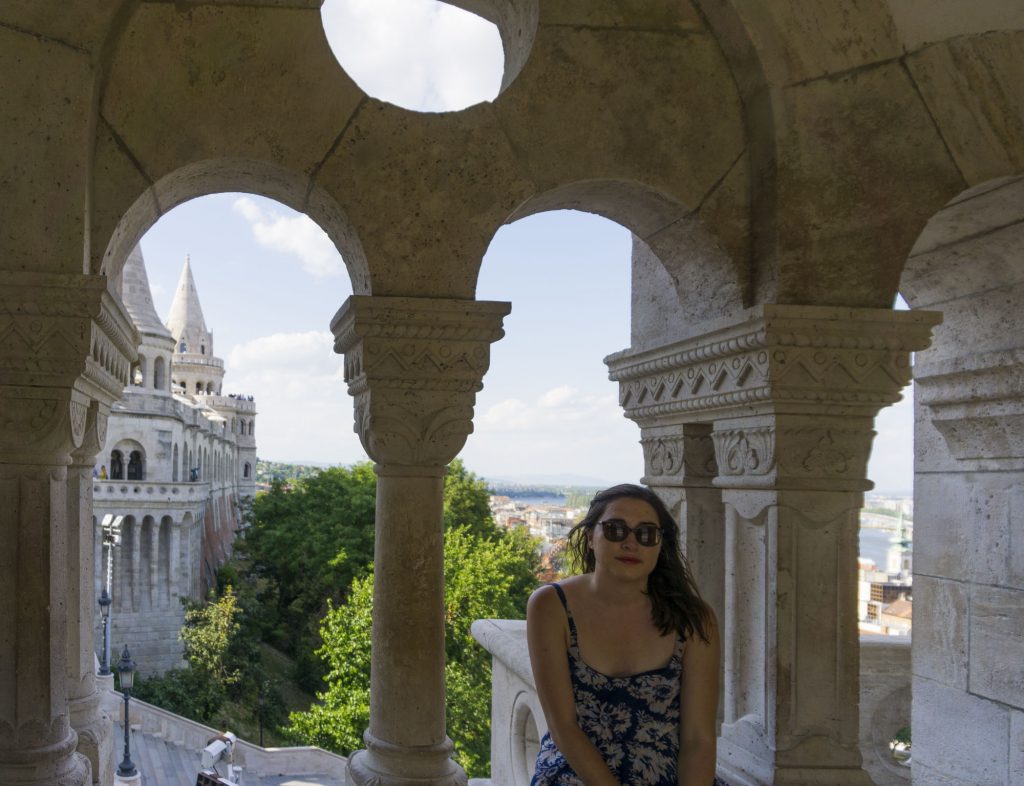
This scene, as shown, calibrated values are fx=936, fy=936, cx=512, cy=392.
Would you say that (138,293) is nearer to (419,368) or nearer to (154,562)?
(154,562)

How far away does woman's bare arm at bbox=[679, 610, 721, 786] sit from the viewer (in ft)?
7.33

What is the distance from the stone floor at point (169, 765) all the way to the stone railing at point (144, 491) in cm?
Result: 1288

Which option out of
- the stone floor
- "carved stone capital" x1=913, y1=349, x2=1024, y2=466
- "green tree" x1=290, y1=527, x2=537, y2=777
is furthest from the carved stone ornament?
"green tree" x1=290, y1=527, x2=537, y2=777

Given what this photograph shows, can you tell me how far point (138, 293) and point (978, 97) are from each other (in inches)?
863

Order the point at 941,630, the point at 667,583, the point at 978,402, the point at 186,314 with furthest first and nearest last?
the point at 186,314, the point at 941,630, the point at 978,402, the point at 667,583

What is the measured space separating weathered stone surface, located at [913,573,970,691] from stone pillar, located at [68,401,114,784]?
10.7 ft

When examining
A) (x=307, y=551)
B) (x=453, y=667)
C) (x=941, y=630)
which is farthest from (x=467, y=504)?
(x=941, y=630)

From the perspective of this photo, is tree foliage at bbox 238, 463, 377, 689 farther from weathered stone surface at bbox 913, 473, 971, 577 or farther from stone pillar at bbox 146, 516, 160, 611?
weathered stone surface at bbox 913, 473, 971, 577

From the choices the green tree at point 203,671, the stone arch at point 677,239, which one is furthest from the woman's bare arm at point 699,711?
the green tree at point 203,671

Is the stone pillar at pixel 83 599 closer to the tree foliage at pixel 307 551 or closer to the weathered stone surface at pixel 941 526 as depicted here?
the weathered stone surface at pixel 941 526

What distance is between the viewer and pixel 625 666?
2.27 metres

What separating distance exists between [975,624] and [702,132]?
2.27 m

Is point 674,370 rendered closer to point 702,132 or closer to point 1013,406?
point 702,132

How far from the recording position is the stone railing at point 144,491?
28.5 meters
